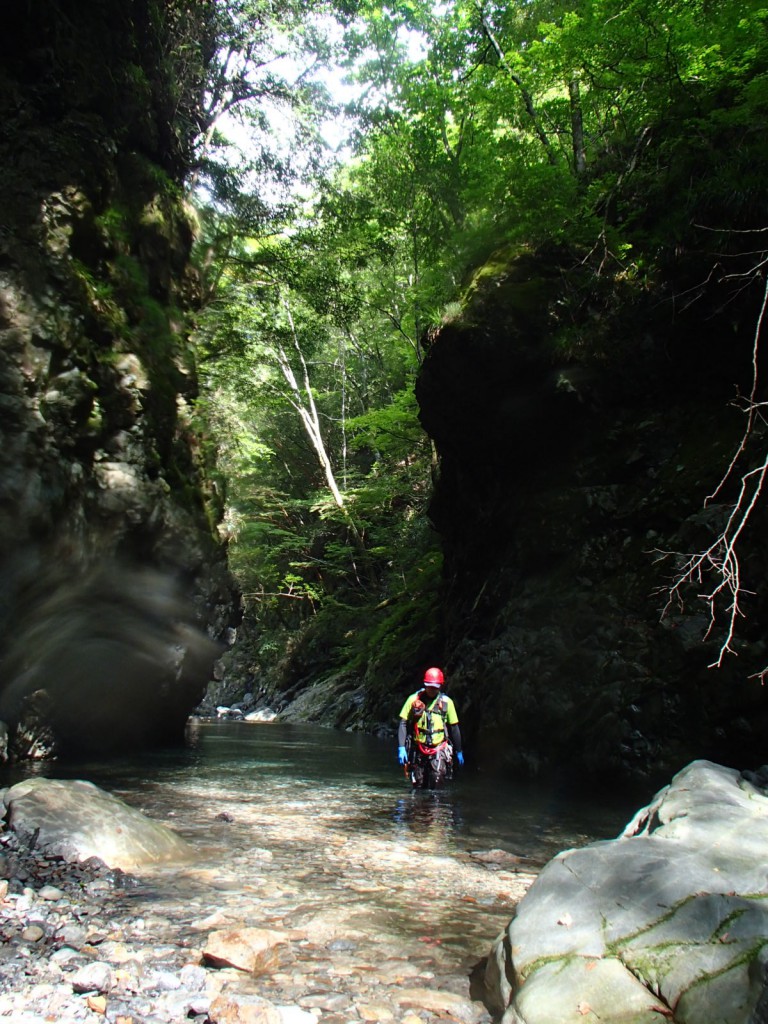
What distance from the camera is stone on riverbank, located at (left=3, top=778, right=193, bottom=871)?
13.9ft

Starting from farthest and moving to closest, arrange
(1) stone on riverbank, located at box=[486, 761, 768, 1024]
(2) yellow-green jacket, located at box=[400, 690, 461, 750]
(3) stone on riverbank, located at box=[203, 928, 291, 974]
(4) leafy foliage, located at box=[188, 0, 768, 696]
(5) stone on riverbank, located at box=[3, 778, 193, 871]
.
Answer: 1. (4) leafy foliage, located at box=[188, 0, 768, 696]
2. (2) yellow-green jacket, located at box=[400, 690, 461, 750]
3. (5) stone on riverbank, located at box=[3, 778, 193, 871]
4. (3) stone on riverbank, located at box=[203, 928, 291, 974]
5. (1) stone on riverbank, located at box=[486, 761, 768, 1024]

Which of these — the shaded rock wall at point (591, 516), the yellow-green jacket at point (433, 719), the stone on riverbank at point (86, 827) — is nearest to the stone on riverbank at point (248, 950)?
the stone on riverbank at point (86, 827)

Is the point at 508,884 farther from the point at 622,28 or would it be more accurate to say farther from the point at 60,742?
the point at 622,28

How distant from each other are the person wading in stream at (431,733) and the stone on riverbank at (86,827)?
409 centimetres

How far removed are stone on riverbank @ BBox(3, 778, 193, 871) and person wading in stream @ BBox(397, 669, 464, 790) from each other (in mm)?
4093

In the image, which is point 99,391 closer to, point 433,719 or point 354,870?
point 433,719

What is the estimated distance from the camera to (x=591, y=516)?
1088cm

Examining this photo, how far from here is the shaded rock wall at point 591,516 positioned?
27.6 ft

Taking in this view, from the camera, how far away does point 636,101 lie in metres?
11.6

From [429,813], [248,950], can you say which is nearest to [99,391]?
[429,813]

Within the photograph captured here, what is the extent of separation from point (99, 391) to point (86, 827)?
686 cm

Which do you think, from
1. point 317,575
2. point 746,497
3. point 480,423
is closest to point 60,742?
point 480,423

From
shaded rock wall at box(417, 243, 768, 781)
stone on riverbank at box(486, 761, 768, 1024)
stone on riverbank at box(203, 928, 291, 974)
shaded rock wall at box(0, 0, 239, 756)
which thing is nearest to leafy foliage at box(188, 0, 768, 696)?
shaded rock wall at box(417, 243, 768, 781)

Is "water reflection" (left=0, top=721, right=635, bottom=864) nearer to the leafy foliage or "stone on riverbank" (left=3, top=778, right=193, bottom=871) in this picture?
"stone on riverbank" (left=3, top=778, right=193, bottom=871)
